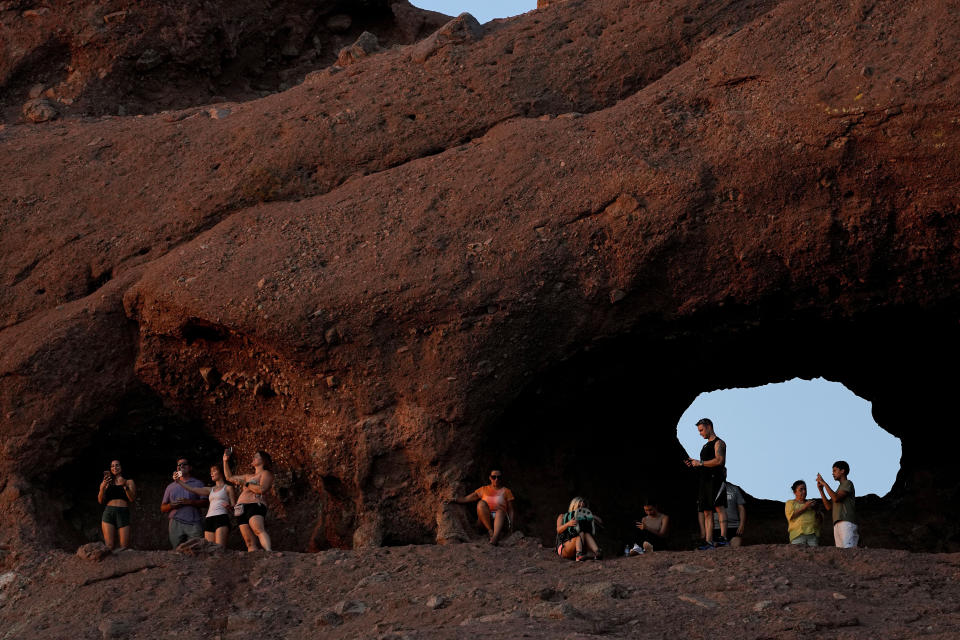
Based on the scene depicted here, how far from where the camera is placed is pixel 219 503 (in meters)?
12.1

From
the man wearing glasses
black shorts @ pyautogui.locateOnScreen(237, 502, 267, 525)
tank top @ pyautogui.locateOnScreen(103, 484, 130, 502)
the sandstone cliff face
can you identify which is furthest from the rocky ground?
the sandstone cliff face

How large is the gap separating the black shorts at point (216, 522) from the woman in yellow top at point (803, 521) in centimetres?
498

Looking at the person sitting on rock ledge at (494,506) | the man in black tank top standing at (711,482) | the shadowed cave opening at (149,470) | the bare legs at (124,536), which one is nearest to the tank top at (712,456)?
the man in black tank top standing at (711,482)

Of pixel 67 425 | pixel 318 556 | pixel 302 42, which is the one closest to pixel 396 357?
pixel 318 556

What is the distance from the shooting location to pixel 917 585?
9.92 meters

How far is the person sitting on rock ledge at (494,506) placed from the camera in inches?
466

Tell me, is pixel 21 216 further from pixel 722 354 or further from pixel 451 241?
pixel 722 354

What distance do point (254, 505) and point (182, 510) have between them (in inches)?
30.9

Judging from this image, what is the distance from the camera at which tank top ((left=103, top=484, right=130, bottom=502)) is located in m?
12.3

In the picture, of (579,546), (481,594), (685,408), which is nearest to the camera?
(481,594)

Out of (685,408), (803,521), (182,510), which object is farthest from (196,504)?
(685,408)

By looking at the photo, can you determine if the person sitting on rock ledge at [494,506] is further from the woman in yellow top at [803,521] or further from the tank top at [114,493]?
the tank top at [114,493]

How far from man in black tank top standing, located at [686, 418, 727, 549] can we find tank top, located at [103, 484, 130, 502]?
5.16 m

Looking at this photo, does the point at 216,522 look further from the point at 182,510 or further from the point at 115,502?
the point at 115,502
